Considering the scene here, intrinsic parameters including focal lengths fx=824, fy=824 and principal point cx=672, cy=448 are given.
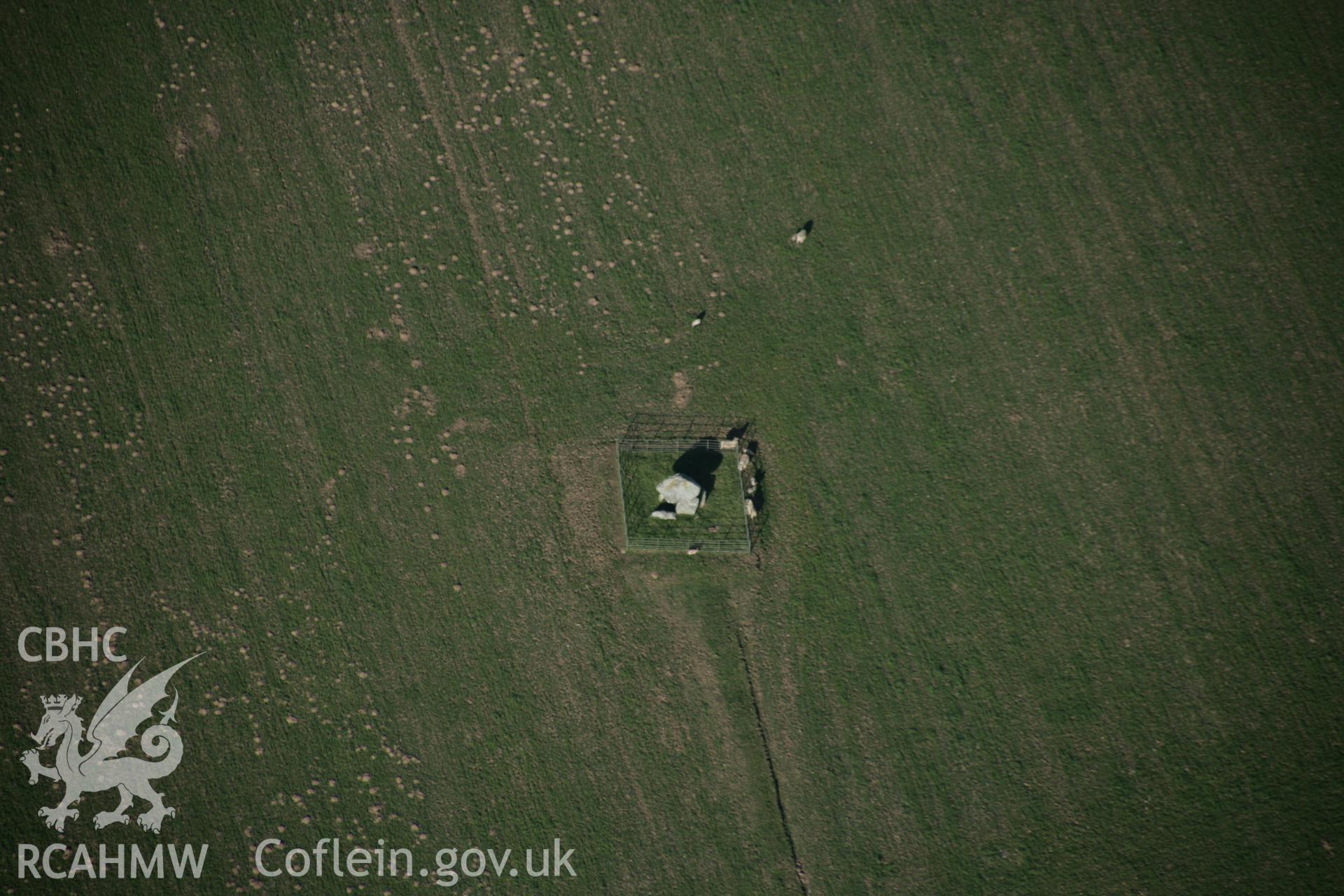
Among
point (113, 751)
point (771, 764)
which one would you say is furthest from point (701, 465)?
point (113, 751)

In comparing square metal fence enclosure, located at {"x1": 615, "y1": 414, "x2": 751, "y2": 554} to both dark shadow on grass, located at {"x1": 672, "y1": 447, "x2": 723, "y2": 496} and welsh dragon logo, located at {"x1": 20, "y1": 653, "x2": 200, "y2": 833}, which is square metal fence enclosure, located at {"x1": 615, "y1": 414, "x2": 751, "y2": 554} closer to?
dark shadow on grass, located at {"x1": 672, "y1": 447, "x2": 723, "y2": 496}

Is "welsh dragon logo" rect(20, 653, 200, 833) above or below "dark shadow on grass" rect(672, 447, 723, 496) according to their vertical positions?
below

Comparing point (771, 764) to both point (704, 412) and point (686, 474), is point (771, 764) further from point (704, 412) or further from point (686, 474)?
point (704, 412)

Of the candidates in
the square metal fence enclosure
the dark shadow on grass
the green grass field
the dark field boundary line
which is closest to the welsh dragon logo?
the green grass field

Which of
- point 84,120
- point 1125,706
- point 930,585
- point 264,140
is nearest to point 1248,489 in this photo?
point 1125,706

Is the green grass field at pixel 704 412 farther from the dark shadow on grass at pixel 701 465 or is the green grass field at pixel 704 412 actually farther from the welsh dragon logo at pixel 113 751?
the dark shadow on grass at pixel 701 465
